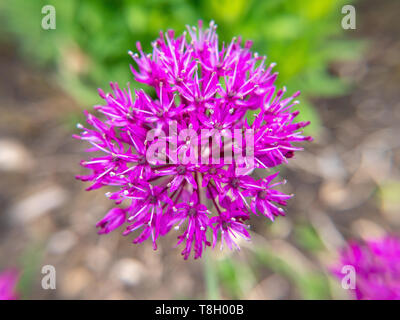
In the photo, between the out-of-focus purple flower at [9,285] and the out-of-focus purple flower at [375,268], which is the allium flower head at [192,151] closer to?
the out-of-focus purple flower at [375,268]

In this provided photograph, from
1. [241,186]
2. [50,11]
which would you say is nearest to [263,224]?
[241,186]

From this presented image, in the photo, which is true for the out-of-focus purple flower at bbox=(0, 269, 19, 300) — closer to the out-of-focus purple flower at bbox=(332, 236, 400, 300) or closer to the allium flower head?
the allium flower head

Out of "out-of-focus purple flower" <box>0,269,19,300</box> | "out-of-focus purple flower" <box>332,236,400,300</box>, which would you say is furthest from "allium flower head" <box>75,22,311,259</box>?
"out-of-focus purple flower" <box>0,269,19,300</box>

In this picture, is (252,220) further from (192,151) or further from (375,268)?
(192,151)

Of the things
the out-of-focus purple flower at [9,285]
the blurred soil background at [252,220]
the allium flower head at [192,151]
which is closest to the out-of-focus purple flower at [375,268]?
the blurred soil background at [252,220]

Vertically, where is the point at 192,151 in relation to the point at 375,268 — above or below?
above

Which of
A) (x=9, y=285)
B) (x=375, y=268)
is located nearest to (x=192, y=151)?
(x=375, y=268)
